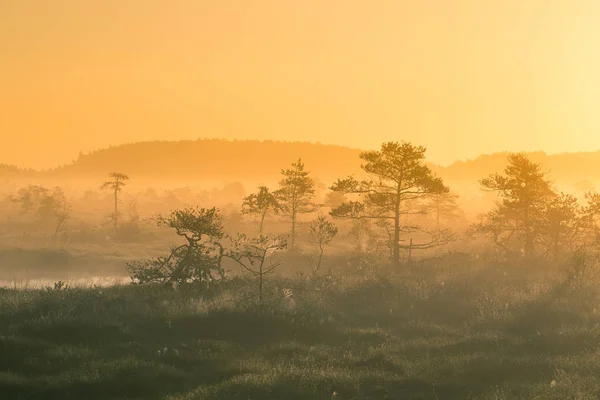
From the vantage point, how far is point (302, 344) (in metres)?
15.0

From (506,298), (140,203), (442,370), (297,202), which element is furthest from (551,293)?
(140,203)

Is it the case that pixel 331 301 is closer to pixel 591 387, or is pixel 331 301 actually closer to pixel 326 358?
pixel 326 358

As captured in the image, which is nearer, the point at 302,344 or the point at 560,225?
the point at 302,344

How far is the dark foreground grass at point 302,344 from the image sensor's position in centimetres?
1138

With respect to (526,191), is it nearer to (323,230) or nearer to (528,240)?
(528,240)

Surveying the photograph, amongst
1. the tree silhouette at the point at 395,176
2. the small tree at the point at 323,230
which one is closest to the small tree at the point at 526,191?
the tree silhouette at the point at 395,176

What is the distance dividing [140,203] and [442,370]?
10104cm

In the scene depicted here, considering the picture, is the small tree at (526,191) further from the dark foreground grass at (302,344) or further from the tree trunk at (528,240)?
the dark foreground grass at (302,344)

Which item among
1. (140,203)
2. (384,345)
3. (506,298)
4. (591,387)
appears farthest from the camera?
(140,203)

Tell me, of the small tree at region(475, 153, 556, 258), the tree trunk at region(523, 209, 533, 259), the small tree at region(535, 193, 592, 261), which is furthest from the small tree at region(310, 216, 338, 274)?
the small tree at region(535, 193, 592, 261)

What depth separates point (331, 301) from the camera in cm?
2092

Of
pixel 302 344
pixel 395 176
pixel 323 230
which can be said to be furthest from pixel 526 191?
pixel 302 344

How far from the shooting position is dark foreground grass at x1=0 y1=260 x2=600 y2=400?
1138cm

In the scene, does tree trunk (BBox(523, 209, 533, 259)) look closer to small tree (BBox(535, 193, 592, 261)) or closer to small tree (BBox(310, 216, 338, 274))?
small tree (BBox(535, 193, 592, 261))
